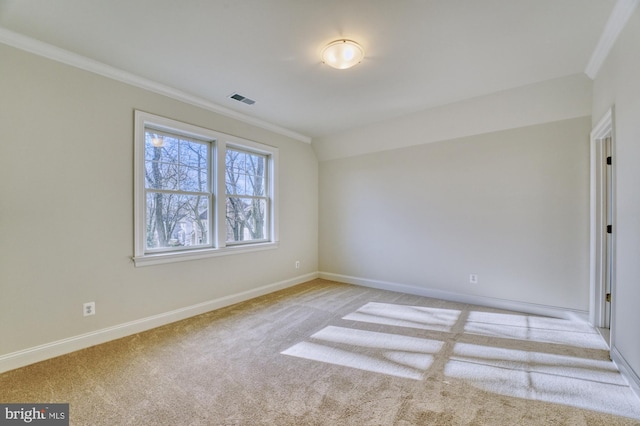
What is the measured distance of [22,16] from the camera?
1.98 m

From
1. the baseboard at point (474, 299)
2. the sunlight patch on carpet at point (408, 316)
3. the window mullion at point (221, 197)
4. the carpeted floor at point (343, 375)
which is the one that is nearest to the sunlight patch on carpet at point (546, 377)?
the carpeted floor at point (343, 375)

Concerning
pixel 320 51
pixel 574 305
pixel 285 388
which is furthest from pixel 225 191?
pixel 574 305

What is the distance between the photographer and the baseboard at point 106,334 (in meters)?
2.18

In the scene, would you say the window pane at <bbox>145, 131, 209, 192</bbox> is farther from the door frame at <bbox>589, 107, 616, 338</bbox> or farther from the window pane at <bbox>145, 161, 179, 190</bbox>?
the door frame at <bbox>589, 107, 616, 338</bbox>

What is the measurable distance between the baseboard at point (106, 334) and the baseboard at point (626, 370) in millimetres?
3766

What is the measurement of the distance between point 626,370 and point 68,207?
4.57 m

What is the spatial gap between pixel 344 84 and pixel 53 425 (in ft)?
11.5

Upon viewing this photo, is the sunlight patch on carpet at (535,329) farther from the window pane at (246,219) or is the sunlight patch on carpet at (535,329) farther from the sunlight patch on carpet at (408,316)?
the window pane at (246,219)

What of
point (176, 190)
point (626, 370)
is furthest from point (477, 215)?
point (176, 190)

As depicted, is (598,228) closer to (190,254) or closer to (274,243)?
(274,243)

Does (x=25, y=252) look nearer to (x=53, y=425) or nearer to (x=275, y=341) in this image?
(x=53, y=425)

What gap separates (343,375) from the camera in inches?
81.5

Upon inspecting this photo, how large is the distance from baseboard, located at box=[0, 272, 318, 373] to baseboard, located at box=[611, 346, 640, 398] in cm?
377

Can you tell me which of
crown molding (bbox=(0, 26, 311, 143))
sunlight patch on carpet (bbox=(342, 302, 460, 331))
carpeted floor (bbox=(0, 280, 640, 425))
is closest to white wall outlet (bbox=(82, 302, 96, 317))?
carpeted floor (bbox=(0, 280, 640, 425))
